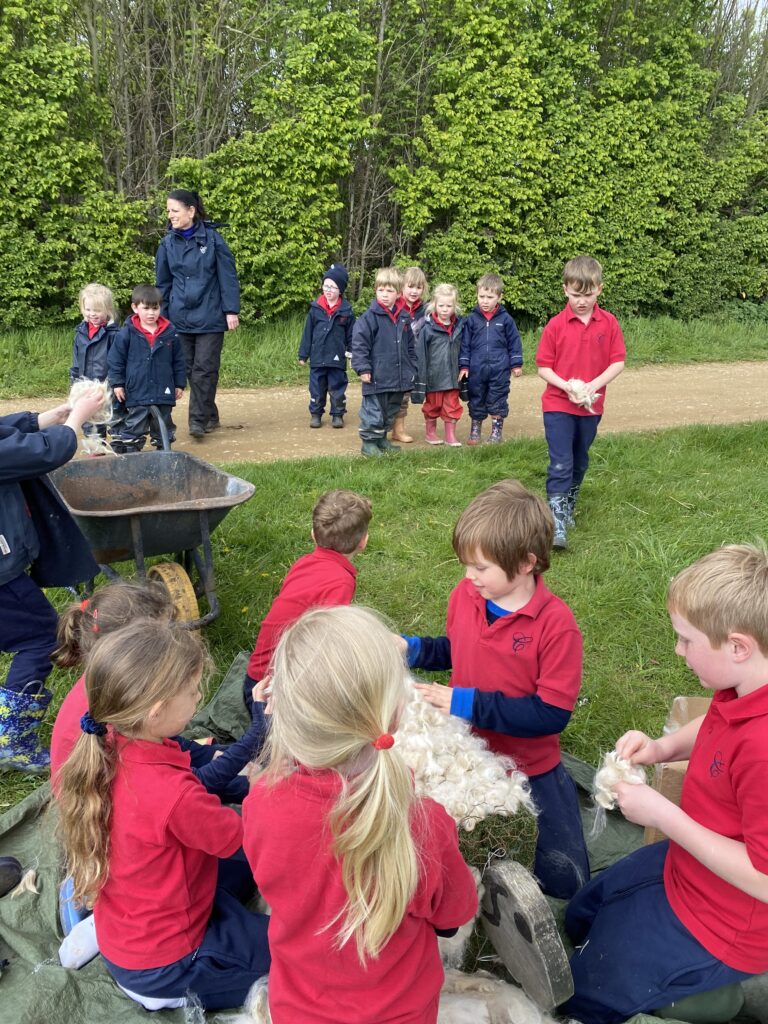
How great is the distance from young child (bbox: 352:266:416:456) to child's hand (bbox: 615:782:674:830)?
583 centimetres

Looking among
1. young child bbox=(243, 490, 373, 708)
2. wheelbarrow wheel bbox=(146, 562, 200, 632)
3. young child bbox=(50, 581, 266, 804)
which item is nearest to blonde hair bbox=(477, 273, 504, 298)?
wheelbarrow wheel bbox=(146, 562, 200, 632)

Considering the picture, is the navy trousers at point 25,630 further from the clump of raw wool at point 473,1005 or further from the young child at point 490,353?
the young child at point 490,353

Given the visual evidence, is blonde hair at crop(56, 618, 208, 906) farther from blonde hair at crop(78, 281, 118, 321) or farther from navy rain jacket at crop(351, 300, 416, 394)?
navy rain jacket at crop(351, 300, 416, 394)

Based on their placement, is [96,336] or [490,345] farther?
[490,345]

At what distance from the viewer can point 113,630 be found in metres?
2.47

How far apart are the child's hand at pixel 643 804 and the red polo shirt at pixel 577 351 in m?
3.69

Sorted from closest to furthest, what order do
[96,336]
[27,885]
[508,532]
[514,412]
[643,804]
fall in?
1. [643,804]
2. [508,532]
3. [27,885]
4. [96,336]
5. [514,412]

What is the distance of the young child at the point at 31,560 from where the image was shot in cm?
326

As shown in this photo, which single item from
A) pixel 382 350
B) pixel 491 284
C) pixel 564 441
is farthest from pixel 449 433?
pixel 564 441

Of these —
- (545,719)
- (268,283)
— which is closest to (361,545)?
(545,719)

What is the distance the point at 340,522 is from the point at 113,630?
1189mm

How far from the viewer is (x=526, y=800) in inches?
95.8

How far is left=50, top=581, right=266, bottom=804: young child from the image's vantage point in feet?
7.99

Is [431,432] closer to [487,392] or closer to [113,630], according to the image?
[487,392]
